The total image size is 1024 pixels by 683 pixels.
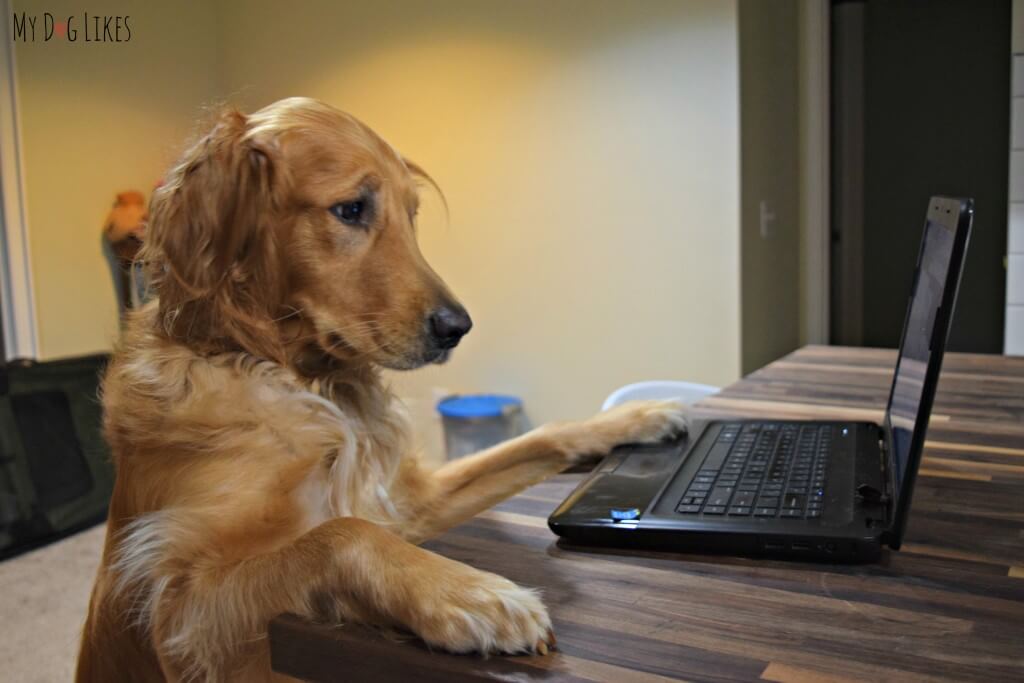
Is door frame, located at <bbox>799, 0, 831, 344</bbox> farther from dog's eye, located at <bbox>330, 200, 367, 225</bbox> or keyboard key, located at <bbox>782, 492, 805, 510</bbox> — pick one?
keyboard key, located at <bbox>782, 492, 805, 510</bbox>

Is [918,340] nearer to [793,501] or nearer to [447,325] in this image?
[793,501]

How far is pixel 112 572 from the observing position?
1.12m

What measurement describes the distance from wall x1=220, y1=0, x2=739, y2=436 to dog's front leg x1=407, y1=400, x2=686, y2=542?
7.90 ft

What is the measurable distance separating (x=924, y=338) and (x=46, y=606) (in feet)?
9.07

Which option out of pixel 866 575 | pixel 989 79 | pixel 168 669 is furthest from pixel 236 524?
pixel 989 79

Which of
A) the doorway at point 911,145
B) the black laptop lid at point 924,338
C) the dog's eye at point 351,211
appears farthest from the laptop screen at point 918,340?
the doorway at point 911,145

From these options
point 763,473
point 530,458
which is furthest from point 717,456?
point 530,458

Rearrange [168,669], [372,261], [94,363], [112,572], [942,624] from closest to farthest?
1. [942,624]
2. [168,669]
3. [112,572]
4. [372,261]
5. [94,363]

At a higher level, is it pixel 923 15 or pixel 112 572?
pixel 923 15

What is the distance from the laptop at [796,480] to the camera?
87 centimetres

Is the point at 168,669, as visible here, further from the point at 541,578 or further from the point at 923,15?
the point at 923,15

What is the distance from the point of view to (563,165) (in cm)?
396

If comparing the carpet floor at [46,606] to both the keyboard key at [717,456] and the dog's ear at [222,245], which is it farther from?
the keyboard key at [717,456]

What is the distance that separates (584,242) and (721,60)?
2.95ft
